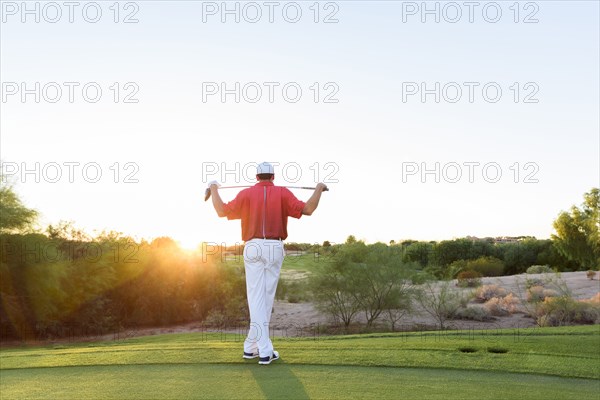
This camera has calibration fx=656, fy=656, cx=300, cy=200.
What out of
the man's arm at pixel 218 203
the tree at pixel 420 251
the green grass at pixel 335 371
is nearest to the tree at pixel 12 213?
the green grass at pixel 335 371

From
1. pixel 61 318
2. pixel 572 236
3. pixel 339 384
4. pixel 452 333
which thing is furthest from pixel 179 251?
pixel 572 236

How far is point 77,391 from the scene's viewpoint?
7398 mm

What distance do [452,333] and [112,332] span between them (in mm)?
15431

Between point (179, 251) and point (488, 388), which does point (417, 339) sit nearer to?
point (488, 388)

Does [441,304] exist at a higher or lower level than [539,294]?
lower

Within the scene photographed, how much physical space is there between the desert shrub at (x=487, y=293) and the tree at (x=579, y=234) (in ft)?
74.4

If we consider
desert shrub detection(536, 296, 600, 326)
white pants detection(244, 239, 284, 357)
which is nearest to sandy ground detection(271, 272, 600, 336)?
desert shrub detection(536, 296, 600, 326)


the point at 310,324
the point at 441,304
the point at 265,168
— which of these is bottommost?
the point at 310,324

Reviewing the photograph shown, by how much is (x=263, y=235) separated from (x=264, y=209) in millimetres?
348

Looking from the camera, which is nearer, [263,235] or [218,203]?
[263,235]

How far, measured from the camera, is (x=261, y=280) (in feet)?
28.7

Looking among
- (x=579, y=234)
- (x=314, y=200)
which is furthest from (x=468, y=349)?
(x=579, y=234)

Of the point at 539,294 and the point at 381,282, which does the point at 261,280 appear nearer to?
the point at 381,282

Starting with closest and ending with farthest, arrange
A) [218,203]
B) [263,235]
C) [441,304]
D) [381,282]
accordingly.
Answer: [263,235], [218,203], [381,282], [441,304]
